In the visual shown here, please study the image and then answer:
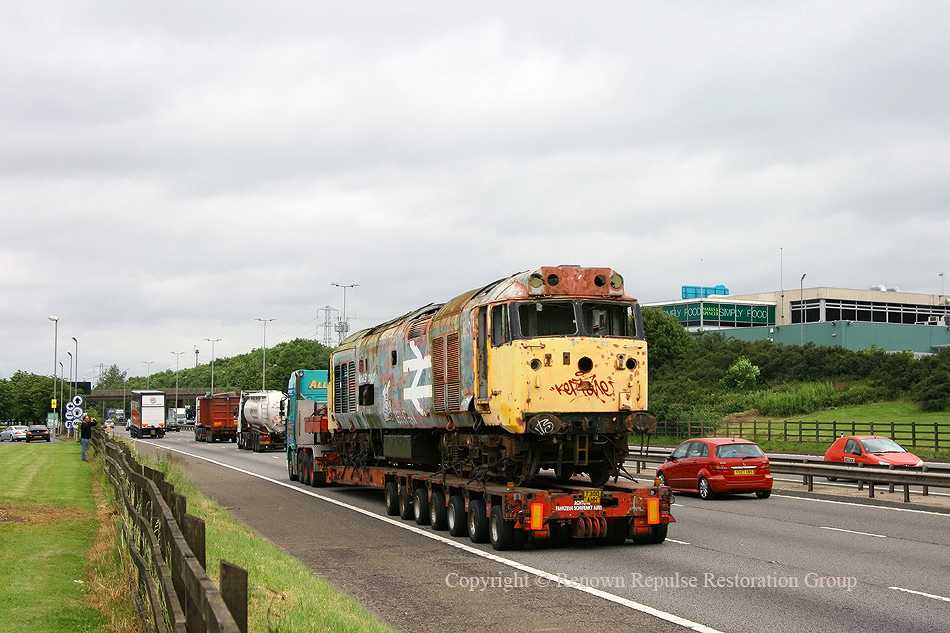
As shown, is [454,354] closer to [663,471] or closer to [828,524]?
[828,524]

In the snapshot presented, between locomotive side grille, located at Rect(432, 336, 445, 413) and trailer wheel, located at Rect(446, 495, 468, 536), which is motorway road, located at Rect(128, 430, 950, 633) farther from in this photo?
locomotive side grille, located at Rect(432, 336, 445, 413)

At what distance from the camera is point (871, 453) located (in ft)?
87.0

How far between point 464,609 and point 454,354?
684 centimetres

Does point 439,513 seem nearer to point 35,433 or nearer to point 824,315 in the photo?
point 35,433

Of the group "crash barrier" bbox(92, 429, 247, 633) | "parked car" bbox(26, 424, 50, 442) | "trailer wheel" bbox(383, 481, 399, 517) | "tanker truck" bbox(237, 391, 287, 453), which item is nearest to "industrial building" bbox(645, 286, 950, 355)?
"tanker truck" bbox(237, 391, 287, 453)

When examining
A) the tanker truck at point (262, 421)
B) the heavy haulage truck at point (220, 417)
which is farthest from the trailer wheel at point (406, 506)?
the heavy haulage truck at point (220, 417)

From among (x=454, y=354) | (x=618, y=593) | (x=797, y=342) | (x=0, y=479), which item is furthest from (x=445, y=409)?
(x=797, y=342)

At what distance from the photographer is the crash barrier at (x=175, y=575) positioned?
14.9 ft

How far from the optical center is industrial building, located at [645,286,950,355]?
8362cm

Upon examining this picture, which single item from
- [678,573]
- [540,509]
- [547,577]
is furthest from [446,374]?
[678,573]

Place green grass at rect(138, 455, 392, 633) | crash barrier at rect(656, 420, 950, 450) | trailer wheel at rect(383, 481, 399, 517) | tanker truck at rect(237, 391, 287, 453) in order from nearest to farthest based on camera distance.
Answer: green grass at rect(138, 455, 392, 633) → trailer wheel at rect(383, 481, 399, 517) → crash barrier at rect(656, 420, 950, 450) → tanker truck at rect(237, 391, 287, 453)

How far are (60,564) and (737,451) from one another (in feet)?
51.5

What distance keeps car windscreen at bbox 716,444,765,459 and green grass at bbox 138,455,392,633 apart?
12.1 meters

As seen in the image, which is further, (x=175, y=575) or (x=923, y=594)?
(x=923, y=594)
